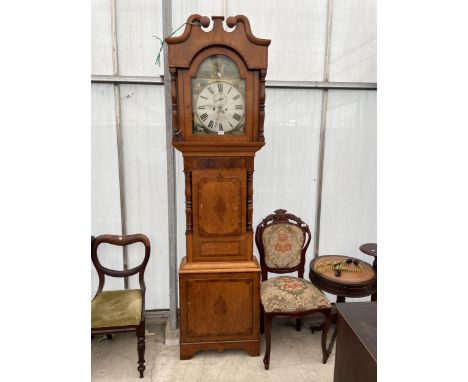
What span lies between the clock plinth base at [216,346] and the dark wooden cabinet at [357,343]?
114cm

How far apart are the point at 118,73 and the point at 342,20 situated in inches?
80.8

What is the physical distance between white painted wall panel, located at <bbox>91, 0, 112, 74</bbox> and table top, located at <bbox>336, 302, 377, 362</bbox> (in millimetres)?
2558

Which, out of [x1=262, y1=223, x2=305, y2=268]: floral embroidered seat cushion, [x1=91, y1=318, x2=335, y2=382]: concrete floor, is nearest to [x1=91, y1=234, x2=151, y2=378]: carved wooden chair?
[x1=91, y1=318, x2=335, y2=382]: concrete floor

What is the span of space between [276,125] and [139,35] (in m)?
1.42

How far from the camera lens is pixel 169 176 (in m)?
2.73

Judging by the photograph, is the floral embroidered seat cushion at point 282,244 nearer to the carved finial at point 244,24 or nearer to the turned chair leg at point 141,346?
the turned chair leg at point 141,346

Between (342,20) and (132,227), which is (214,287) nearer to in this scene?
(132,227)

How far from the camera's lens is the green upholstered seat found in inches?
90.6

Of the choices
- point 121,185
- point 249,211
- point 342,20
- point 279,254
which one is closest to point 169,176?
point 121,185

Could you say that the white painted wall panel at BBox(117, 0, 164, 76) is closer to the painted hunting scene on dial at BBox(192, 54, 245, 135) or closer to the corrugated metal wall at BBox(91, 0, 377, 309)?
the corrugated metal wall at BBox(91, 0, 377, 309)

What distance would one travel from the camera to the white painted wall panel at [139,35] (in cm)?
267

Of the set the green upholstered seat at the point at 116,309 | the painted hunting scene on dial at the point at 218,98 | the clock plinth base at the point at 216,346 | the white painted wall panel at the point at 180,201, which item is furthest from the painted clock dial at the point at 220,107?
the clock plinth base at the point at 216,346

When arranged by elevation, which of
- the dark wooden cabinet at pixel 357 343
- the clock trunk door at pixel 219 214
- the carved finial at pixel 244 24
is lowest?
the dark wooden cabinet at pixel 357 343

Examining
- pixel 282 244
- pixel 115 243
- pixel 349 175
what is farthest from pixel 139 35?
pixel 349 175
